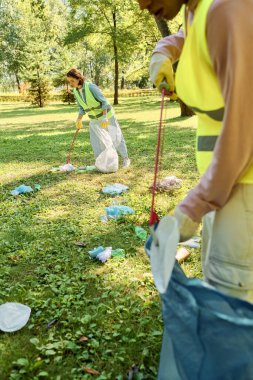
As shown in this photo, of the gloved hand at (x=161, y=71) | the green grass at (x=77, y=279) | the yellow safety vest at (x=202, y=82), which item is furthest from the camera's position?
the green grass at (x=77, y=279)

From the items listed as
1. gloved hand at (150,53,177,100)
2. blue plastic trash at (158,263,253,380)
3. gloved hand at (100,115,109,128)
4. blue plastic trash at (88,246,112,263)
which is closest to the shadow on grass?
gloved hand at (100,115,109,128)

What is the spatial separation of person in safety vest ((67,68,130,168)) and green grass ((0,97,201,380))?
1.99 feet

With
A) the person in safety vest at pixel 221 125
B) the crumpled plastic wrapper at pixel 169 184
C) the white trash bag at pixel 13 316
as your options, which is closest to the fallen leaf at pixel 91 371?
the white trash bag at pixel 13 316

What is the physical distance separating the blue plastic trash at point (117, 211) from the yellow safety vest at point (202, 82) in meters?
3.47

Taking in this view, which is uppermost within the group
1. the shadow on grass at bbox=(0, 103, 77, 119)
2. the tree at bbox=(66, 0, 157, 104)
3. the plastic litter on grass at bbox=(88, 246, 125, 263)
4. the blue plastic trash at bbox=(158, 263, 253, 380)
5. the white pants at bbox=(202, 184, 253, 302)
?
the tree at bbox=(66, 0, 157, 104)

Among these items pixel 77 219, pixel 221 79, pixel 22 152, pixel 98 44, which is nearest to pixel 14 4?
pixel 98 44

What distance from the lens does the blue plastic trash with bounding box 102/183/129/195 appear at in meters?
5.88

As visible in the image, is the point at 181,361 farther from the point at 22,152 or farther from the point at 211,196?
the point at 22,152

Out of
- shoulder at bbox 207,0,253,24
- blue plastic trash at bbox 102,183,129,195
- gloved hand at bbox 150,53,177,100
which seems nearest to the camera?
shoulder at bbox 207,0,253,24

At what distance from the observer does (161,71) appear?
1913 millimetres

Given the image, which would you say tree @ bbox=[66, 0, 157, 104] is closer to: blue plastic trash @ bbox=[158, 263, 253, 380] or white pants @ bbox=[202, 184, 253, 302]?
white pants @ bbox=[202, 184, 253, 302]

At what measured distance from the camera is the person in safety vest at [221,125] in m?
1.20

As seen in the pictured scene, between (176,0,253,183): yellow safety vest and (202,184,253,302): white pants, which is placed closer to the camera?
(176,0,253,183): yellow safety vest

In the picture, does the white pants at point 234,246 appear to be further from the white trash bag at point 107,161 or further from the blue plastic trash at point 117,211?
the white trash bag at point 107,161
